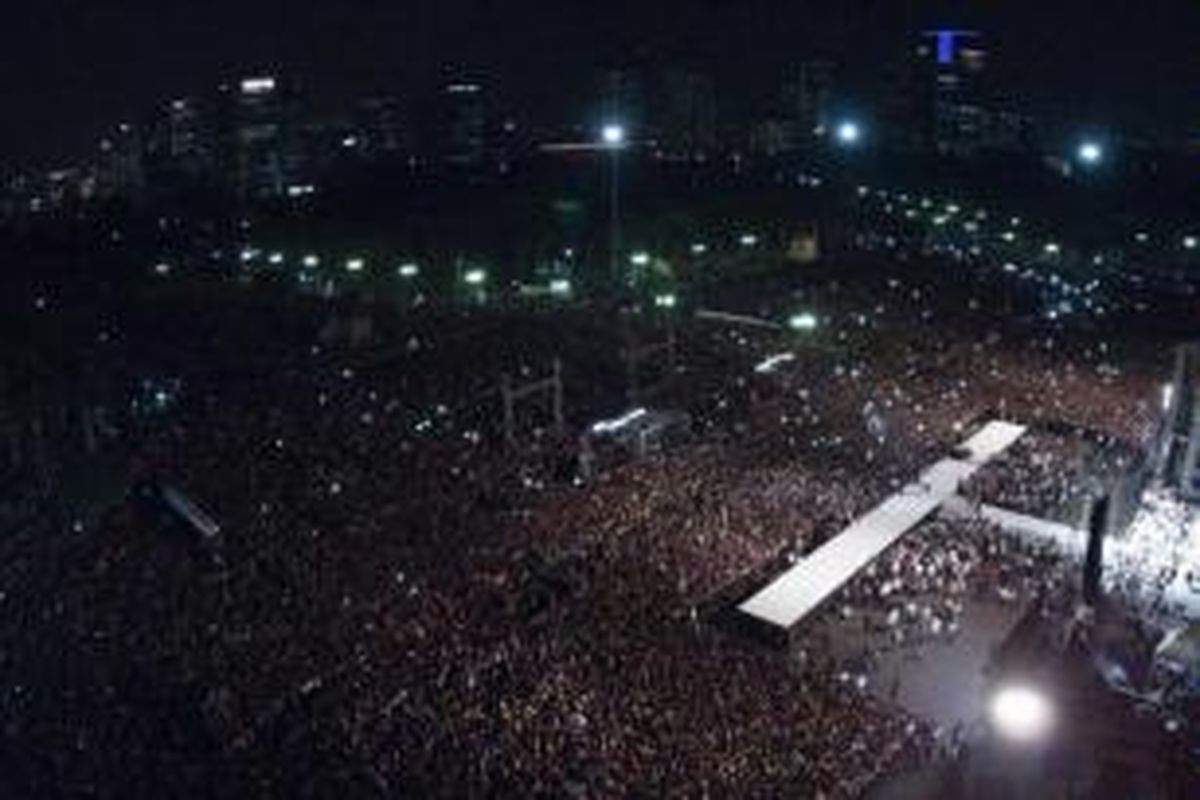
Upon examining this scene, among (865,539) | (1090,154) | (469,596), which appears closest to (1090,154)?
(1090,154)

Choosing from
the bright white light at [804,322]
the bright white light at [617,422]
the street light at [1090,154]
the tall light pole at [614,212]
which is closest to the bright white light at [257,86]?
→ the tall light pole at [614,212]

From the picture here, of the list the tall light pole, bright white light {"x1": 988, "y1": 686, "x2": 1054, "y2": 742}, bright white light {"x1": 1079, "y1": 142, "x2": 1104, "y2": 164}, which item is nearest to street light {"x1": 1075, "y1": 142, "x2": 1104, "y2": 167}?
bright white light {"x1": 1079, "y1": 142, "x2": 1104, "y2": 164}

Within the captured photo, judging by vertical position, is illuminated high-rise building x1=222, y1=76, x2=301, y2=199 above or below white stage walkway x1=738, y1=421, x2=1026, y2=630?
below

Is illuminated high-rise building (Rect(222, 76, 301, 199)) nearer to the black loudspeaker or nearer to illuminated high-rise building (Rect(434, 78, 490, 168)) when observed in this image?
illuminated high-rise building (Rect(434, 78, 490, 168))

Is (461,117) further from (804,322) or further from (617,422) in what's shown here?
(617,422)

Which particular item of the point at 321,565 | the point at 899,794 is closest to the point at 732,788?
the point at 899,794

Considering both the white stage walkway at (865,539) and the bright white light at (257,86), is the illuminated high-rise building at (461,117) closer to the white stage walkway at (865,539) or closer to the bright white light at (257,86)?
the bright white light at (257,86)
